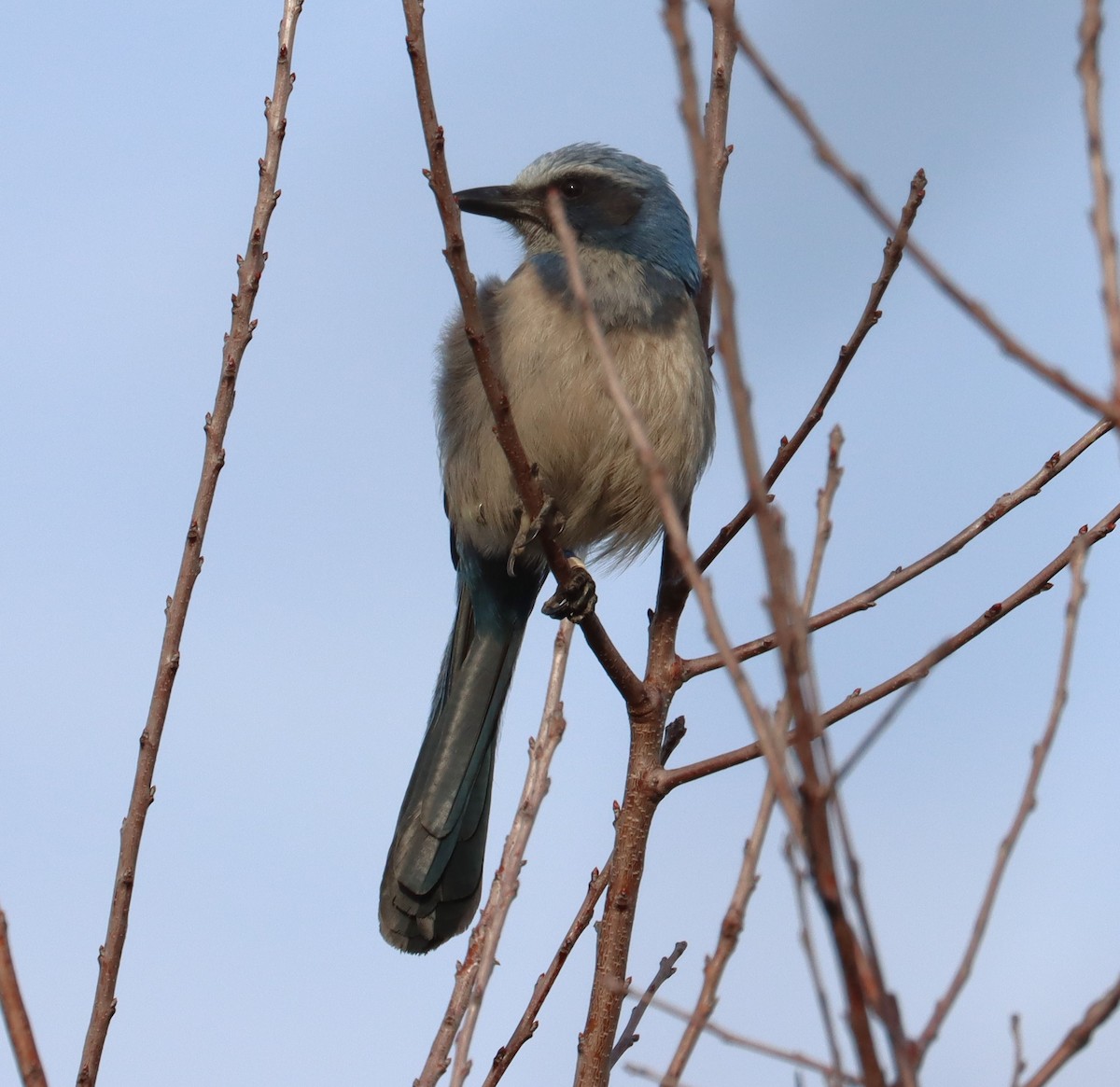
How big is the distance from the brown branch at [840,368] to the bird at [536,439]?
1.75 feet

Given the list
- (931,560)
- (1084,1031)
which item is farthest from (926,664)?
(1084,1031)

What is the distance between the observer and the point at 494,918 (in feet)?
9.34

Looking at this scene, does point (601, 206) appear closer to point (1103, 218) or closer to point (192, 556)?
point (192, 556)

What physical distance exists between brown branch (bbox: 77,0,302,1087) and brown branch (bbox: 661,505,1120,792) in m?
→ 1.26

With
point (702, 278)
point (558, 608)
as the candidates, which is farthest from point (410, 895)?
point (702, 278)

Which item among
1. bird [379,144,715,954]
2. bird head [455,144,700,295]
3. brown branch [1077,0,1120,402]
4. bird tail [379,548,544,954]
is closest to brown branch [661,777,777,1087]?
brown branch [1077,0,1120,402]

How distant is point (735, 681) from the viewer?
5.42 feet

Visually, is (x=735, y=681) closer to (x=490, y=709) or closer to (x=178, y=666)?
(x=178, y=666)

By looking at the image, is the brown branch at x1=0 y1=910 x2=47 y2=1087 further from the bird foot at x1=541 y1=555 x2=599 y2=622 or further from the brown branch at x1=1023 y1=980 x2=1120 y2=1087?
the bird foot at x1=541 y1=555 x2=599 y2=622

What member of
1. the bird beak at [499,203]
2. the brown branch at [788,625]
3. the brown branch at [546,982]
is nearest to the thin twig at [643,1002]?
the brown branch at [546,982]

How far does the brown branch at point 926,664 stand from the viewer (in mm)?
3160

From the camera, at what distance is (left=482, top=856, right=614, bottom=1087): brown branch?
286 cm

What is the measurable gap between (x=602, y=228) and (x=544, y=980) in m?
2.96

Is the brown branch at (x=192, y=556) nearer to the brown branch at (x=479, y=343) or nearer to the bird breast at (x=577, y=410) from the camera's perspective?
the brown branch at (x=479, y=343)
